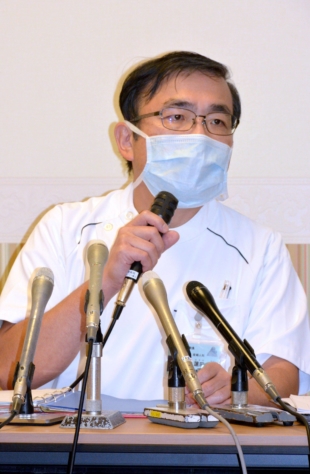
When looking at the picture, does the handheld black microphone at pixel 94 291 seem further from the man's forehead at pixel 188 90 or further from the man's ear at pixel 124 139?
the man's ear at pixel 124 139

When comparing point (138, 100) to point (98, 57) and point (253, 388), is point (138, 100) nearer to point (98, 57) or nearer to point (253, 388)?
point (98, 57)

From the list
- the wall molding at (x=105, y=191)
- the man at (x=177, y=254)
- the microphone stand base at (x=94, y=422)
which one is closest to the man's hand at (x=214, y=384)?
the man at (x=177, y=254)

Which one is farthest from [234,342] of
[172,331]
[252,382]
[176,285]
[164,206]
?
[176,285]

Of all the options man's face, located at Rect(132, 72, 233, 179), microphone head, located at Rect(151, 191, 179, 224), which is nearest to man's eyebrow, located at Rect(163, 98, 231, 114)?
man's face, located at Rect(132, 72, 233, 179)

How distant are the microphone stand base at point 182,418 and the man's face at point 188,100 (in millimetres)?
984

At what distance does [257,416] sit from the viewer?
942 mm

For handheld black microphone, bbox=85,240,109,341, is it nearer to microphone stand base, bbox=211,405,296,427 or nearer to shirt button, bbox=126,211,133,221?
microphone stand base, bbox=211,405,296,427

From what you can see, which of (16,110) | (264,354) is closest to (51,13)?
(16,110)

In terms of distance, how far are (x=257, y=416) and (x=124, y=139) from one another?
1.22 meters

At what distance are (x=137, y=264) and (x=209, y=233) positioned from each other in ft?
2.55

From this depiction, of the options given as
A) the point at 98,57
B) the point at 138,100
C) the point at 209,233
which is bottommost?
the point at 209,233

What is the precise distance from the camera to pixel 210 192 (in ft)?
6.00

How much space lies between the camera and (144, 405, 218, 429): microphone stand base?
2.95 ft

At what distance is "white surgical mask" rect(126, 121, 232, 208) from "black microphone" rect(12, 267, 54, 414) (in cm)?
84
